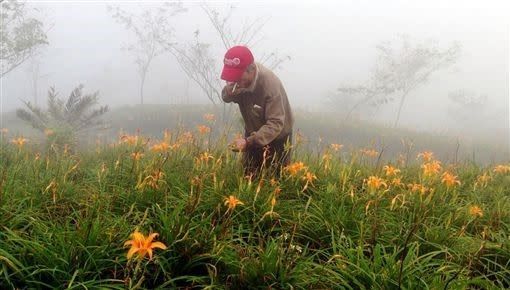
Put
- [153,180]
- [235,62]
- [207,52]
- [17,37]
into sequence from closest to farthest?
[153,180] → [235,62] → [17,37] → [207,52]

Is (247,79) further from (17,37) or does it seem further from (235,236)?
(17,37)

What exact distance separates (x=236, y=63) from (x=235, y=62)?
1 centimetres

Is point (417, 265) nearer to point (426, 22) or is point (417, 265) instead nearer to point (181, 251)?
point (181, 251)

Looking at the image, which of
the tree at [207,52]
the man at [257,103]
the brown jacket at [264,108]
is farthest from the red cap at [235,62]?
the tree at [207,52]

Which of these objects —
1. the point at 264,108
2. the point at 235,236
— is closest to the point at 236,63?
the point at 264,108

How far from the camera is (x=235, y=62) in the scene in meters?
3.81

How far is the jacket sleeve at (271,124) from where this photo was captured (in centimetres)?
373

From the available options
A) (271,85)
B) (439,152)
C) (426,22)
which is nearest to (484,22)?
(426,22)

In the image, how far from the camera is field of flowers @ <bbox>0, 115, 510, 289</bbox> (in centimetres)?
206

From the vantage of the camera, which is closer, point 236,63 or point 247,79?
point 236,63

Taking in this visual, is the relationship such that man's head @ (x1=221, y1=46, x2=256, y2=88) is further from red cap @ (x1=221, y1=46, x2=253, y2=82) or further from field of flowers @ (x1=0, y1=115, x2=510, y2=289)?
field of flowers @ (x1=0, y1=115, x2=510, y2=289)

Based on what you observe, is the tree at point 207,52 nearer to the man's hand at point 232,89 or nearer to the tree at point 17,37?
the tree at point 17,37

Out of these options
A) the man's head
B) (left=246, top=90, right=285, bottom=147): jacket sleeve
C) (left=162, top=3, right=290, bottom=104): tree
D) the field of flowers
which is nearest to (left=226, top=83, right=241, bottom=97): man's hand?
the man's head

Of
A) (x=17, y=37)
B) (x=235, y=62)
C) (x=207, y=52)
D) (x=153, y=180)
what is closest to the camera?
(x=153, y=180)
